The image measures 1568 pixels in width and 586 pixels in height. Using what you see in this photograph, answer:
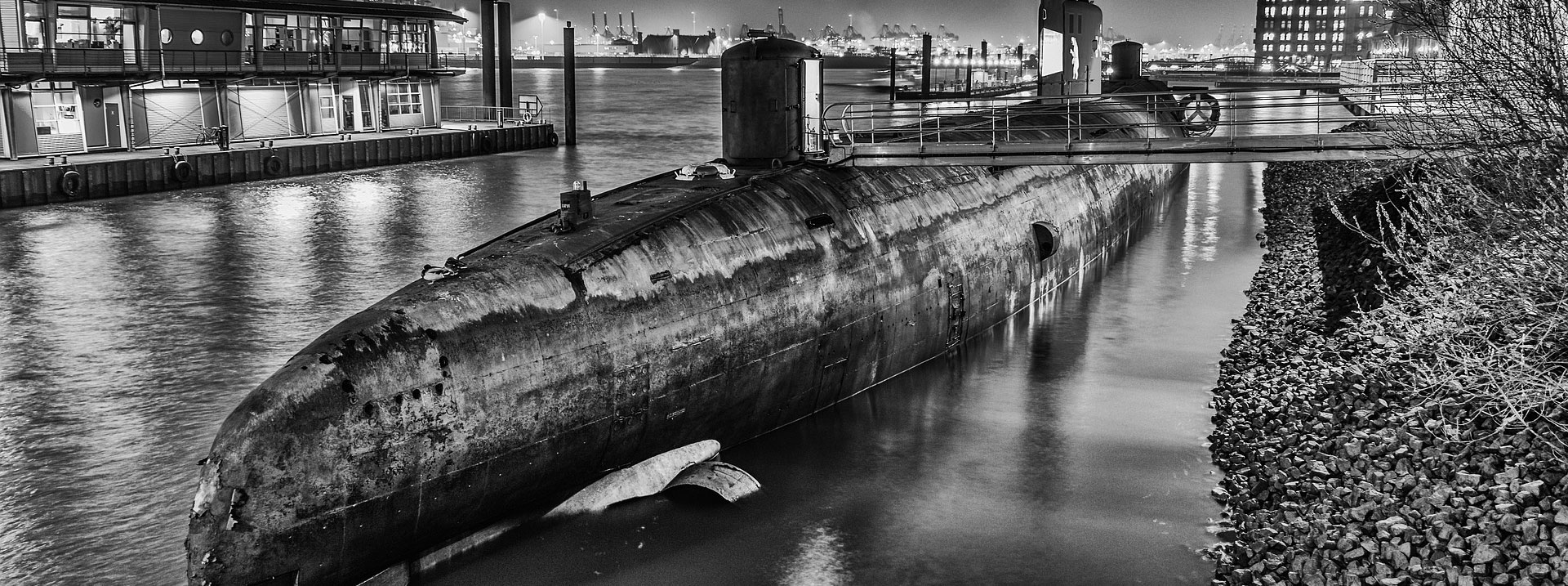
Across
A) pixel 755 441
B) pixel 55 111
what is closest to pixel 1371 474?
pixel 755 441

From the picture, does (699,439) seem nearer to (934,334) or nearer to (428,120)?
(934,334)

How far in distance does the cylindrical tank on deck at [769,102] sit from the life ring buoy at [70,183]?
2651 cm

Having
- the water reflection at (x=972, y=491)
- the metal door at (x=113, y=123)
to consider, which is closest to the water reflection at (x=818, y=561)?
the water reflection at (x=972, y=491)

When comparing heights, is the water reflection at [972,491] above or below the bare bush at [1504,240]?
below

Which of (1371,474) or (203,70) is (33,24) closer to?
(203,70)

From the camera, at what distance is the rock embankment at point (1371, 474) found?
36.1 ft

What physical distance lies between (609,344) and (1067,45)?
75.8 ft

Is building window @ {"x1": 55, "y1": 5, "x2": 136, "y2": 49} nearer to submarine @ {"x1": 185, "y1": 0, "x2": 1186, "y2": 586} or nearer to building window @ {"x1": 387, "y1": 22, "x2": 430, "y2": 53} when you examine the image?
building window @ {"x1": 387, "y1": 22, "x2": 430, "y2": 53}

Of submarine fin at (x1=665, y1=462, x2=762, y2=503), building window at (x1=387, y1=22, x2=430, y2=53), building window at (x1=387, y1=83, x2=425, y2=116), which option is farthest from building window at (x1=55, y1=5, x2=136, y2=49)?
submarine fin at (x1=665, y1=462, x2=762, y2=503)

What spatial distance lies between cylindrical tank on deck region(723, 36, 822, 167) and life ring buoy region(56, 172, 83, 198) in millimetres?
26514

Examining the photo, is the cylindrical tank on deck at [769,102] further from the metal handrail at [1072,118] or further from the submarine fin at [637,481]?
the submarine fin at [637,481]

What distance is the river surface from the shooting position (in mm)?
13133

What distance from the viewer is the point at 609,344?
533 inches

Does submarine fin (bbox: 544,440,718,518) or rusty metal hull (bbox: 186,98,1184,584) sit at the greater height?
rusty metal hull (bbox: 186,98,1184,584)
